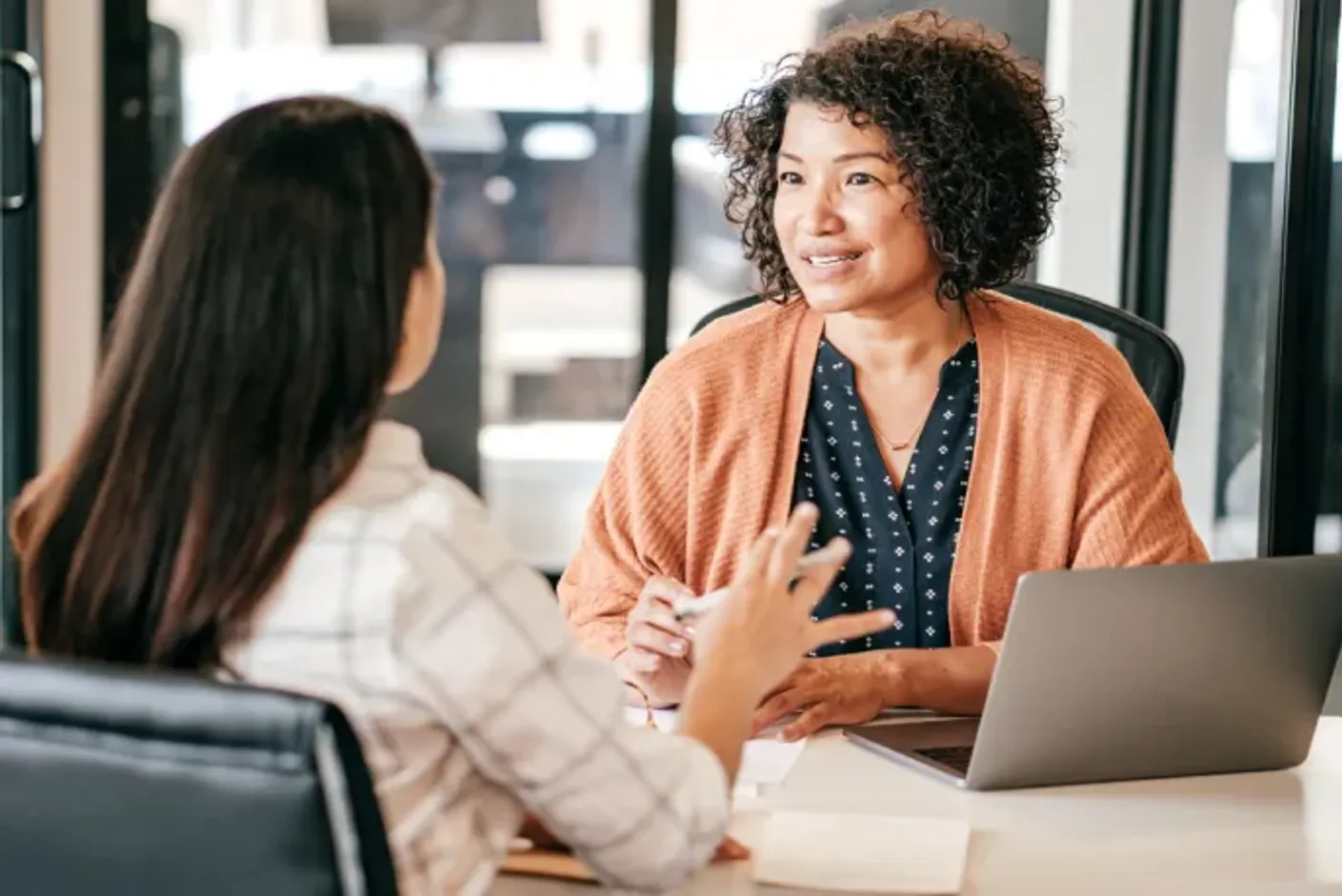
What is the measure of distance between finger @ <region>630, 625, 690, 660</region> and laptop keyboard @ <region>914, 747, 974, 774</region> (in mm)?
208

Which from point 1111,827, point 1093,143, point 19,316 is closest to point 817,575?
point 1111,827

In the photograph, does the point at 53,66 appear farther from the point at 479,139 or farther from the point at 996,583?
the point at 996,583

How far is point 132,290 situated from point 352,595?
0.21 metres

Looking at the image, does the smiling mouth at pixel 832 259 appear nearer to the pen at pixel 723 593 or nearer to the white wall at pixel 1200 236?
the pen at pixel 723 593

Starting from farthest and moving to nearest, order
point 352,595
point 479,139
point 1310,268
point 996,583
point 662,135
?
point 479,139 < point 662,135 < point 1310,268 < point 996,583 < point 352,595

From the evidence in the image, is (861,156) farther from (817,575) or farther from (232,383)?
(232,383)

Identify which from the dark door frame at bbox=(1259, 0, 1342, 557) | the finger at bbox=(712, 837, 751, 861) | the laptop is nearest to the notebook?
the finger at bbox=(712, 837, 751, 861)

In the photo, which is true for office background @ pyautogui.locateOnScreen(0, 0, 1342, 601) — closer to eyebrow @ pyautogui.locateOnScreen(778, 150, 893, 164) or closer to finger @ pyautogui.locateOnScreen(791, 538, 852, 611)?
eyebrow @ pyautogui.locateOnScreen(778, 150, 893, 164)

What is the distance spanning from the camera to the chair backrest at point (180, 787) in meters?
0.83

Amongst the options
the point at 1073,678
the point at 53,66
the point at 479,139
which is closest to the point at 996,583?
the point at 1073,678

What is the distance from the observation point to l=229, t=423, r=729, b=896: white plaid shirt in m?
0.98

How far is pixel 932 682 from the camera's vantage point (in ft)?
5.40

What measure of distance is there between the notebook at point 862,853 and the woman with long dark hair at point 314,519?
0.64ft

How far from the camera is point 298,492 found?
3.28ft
